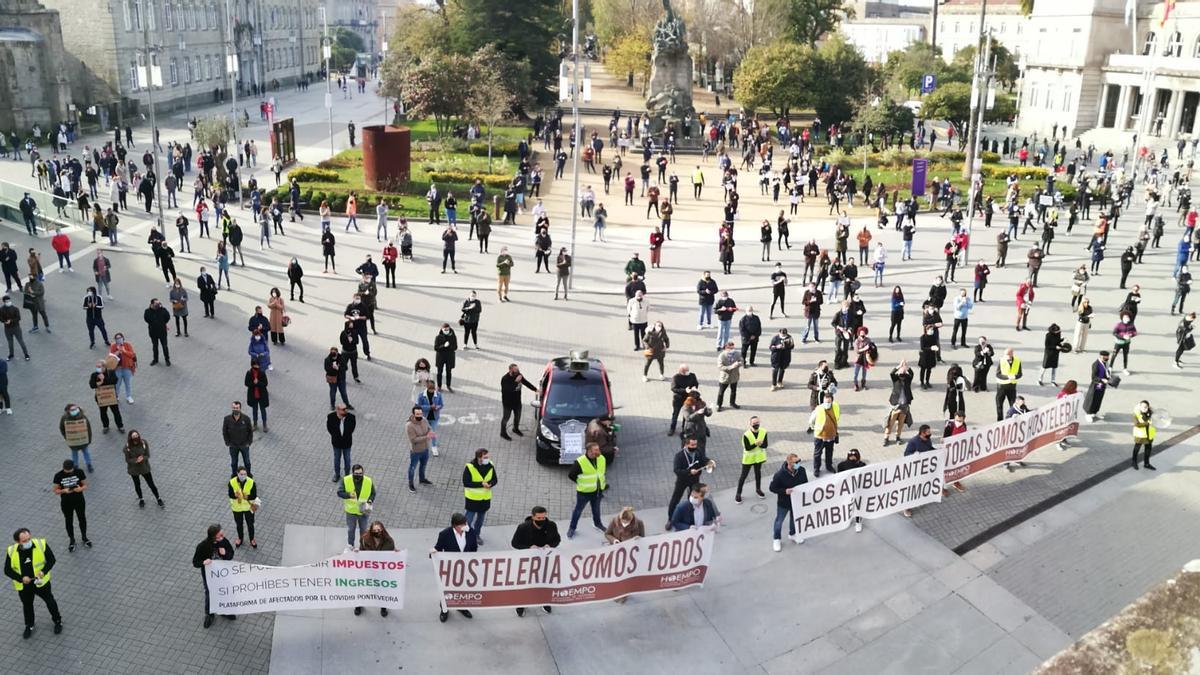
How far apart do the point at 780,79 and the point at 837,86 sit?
157 inches

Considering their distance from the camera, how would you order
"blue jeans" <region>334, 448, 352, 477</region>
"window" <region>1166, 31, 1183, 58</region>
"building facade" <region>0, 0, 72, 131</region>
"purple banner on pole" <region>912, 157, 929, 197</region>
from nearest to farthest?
"blue jeans" <region>334, 448, 352, 477</region>
"purple banner on pole" <region>912, 157, 929, 197</region>
"building facade" <region>0, 0, 72, 131</region>
"window" <region>1166, 31, 1183, 58</region>

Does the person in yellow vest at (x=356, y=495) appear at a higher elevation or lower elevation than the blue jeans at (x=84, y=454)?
higher

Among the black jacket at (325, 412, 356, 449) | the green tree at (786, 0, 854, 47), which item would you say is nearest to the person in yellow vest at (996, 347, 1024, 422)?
the black jacket at (325, 412, 356, 449)

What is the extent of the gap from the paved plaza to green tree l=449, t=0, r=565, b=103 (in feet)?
113

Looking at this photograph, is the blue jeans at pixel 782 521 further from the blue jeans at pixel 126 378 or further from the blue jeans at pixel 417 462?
the blue jeans at pixel 126 378

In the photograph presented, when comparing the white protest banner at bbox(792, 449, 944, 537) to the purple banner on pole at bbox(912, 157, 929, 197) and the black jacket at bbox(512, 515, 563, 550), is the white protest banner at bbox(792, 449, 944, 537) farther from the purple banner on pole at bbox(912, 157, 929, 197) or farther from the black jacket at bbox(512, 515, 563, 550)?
the purple banner on pole at bbox(912, 157, 929, 197)

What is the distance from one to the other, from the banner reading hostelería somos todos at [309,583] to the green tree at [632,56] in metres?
71.4

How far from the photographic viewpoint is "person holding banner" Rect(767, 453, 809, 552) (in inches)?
495

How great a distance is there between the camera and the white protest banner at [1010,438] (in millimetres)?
14240

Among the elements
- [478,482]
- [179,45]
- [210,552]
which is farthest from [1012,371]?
[179,45]

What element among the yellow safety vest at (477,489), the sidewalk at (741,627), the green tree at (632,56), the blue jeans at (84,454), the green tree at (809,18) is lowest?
the sidewalk at (741,627)

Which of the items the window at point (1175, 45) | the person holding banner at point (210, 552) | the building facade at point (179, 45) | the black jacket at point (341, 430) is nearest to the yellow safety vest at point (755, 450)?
the black jacket at point (341, 430)

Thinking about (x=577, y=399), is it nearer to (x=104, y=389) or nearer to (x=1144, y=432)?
(x=104, y=389)

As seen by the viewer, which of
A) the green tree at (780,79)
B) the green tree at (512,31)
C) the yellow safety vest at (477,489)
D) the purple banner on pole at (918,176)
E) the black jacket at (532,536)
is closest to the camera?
the black jacket at (532,536)
